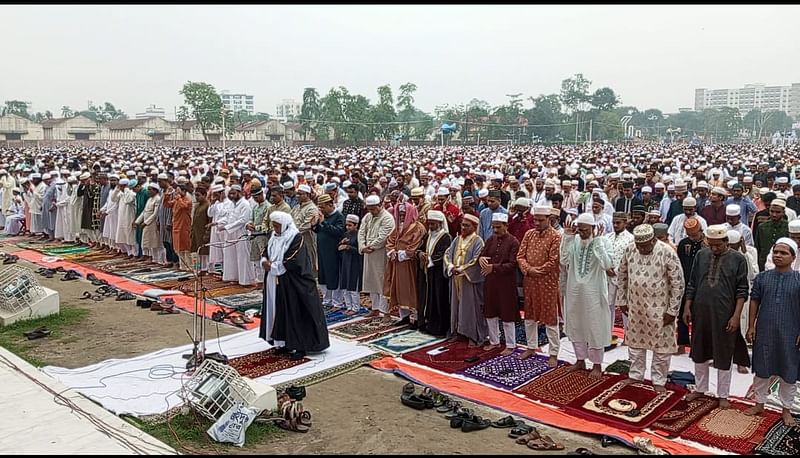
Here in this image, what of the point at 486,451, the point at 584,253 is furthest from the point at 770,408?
the point at 486,451

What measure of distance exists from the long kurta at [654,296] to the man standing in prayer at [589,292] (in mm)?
247

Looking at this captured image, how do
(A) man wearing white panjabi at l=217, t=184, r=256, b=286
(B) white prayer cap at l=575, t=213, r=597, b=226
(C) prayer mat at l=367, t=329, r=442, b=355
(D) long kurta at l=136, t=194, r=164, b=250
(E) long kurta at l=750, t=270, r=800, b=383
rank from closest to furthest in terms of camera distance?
(E) long kurta at l=750, t=270, r=800, b=383
(B) white prayer cap at l=575, t=213, r=597, b=226
(C) prayer mat at l=367, t=329, r=442, b=355
(A) man wearing white panjabi at l=217, t=184, r=256, b=286
(D) long kurta at l=136, t=194, r=164, b=250

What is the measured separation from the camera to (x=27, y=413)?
16.3 feet

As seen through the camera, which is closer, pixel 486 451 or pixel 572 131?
pixel 486 451

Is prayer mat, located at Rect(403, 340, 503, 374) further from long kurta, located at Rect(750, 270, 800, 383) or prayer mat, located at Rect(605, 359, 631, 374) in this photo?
long kurta, located at Rect(750, 270, 800, 383)

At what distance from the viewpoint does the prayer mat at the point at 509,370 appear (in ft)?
18.7

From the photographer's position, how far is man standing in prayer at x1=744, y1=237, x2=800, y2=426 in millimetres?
4586

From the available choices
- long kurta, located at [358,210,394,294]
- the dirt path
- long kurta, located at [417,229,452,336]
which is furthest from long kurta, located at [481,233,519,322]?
long kurta, located at [358,210,394,294]

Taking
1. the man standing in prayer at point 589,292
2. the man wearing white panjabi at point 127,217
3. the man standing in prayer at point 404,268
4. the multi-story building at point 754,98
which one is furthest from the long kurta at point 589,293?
the multi-story building at point 754,98

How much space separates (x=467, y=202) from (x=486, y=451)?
334 cm

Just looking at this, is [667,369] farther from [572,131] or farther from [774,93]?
[774,93]

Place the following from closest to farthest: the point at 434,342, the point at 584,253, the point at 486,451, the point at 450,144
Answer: the point at 486,451 < the point at 584,253 < the point at 434,342 < the point at 450,144

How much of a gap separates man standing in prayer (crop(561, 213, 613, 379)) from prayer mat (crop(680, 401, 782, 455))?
1.08 meters

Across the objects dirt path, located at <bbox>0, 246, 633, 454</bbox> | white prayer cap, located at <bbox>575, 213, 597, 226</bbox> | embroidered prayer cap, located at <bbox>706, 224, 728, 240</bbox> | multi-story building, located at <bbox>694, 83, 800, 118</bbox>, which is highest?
multi-story building, located at <bbox>694, 83, 800, 118</bbox>
